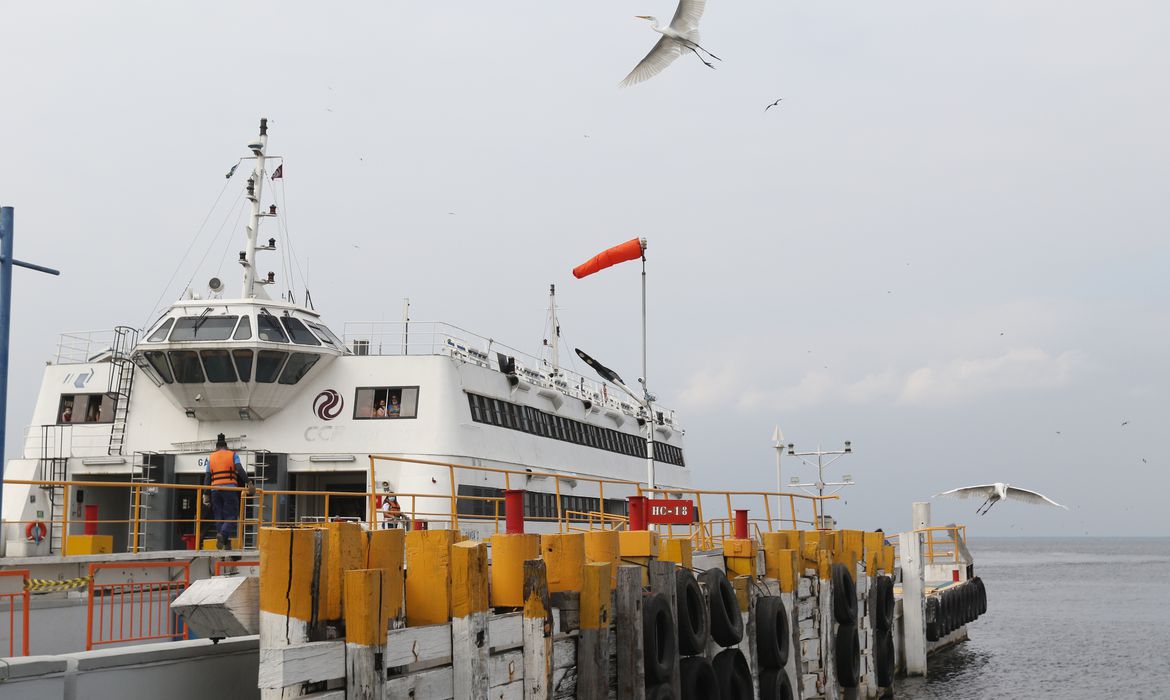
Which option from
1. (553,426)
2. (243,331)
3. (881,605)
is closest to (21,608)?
(243,331)

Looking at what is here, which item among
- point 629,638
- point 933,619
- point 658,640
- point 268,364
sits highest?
point 268,364

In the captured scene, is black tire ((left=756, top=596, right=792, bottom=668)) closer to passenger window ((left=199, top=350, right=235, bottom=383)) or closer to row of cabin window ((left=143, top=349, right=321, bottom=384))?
row of cabin window ((left=143, top=349, right=321, bottom=384))

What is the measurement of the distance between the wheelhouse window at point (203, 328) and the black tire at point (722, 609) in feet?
35.8

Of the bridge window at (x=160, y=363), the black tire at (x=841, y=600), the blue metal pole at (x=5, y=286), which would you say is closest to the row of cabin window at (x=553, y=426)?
the bridge window at (x=160, y=363)

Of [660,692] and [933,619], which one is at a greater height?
[660,692]

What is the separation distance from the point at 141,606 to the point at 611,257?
15565mm

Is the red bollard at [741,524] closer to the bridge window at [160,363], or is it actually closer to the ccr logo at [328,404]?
the ccr logo at [328,404]

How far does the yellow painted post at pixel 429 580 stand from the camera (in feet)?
30.7

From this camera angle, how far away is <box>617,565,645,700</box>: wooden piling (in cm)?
1209

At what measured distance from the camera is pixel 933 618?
30906mm

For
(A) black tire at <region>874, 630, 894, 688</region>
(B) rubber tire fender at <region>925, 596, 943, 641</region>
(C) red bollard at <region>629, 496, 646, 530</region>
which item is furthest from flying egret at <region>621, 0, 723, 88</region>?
(B) rubber tire fender at <region>925, 596, 943, 641</region>

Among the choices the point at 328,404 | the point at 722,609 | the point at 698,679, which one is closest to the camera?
the point at 698,679

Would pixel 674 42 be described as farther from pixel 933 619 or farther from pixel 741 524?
pixel 933 619

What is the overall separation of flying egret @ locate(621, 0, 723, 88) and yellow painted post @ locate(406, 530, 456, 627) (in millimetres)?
9143
